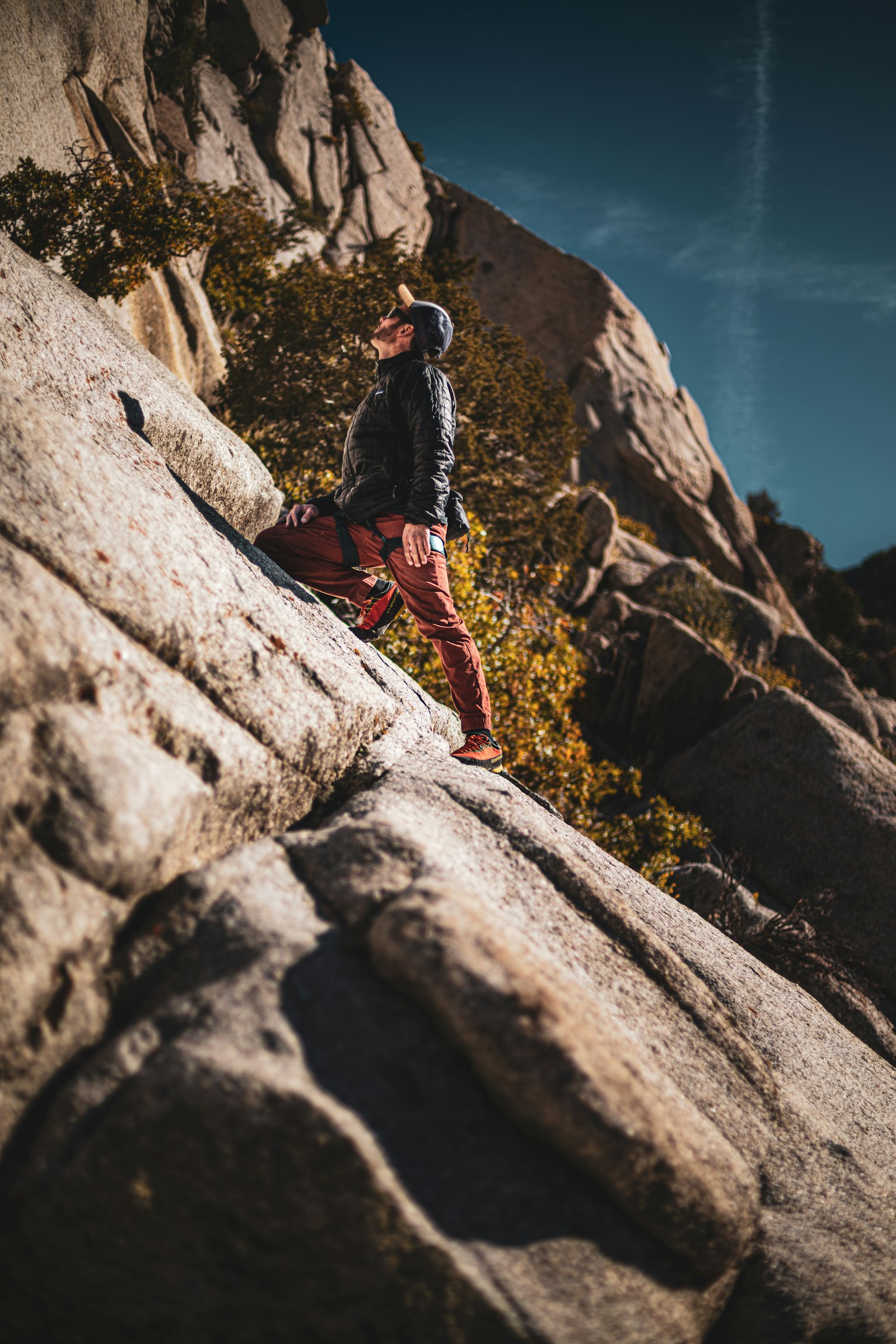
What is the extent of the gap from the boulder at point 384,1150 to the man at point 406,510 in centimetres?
182

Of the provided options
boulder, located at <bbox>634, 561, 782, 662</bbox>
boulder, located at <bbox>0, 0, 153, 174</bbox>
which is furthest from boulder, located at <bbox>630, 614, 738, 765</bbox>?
boulder, located at <bbox>0, 0, 153, 174</bbox>

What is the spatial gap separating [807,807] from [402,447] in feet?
25.2

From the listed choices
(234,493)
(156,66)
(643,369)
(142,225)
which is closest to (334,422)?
(142,225)

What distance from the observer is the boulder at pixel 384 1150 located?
208cm

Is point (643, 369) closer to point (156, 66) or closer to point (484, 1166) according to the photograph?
point (156, 66)

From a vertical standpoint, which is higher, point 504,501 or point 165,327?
point 504,501

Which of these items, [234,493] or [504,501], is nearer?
[234,493]

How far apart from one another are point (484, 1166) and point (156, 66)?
24.3 metres

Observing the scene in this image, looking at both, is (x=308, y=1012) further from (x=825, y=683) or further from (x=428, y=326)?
(x=825, y=683)

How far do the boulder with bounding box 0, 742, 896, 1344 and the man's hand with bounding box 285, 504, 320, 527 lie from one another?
2721 mm

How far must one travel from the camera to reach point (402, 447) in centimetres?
480

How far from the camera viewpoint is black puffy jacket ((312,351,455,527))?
14.6 feet

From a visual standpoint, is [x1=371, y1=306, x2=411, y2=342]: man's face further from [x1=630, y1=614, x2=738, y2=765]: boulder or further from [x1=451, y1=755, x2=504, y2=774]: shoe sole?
[x1=630, y1=614, x2=738, y2=765]: boulder

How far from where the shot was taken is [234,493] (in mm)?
5312
